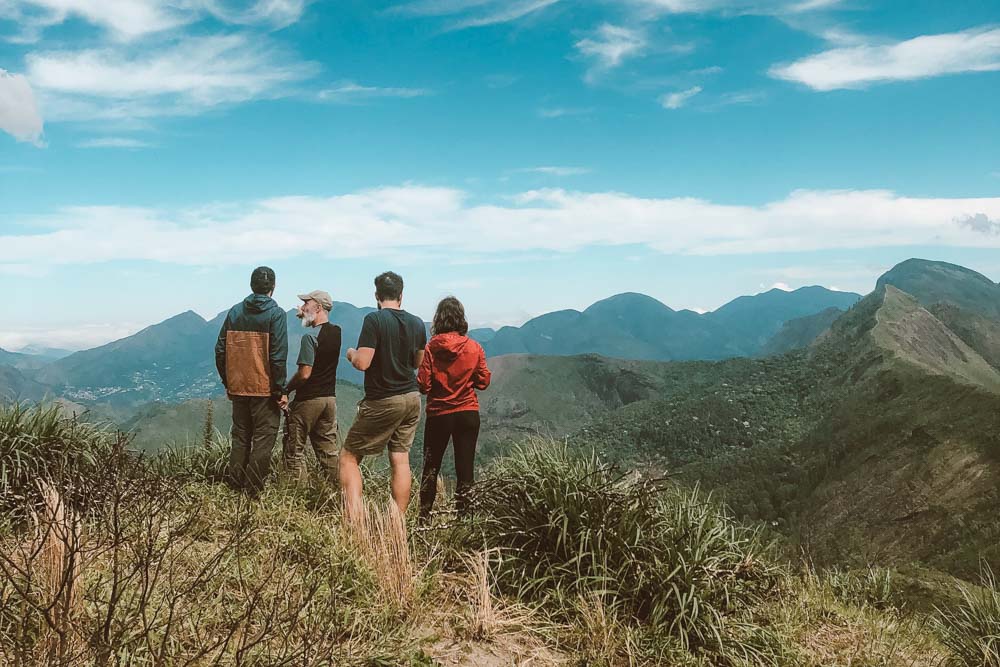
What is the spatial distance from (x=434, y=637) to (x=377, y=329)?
2425 millimetres

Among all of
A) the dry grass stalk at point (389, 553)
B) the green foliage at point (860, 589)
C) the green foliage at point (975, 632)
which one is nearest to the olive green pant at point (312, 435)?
the dry grass stalk at point (389, 553)

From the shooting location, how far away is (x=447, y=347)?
5.71m

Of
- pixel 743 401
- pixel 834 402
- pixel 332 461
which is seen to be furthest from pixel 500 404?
pixel 332 461

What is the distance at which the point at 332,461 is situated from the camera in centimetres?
684

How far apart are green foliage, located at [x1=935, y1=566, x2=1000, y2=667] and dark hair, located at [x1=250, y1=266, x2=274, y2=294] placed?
6338 mm

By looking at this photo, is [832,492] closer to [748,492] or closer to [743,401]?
[748,492]

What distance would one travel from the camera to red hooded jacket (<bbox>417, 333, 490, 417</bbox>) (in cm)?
571

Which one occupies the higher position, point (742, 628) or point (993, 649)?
point (742, 628)

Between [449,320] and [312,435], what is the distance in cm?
210

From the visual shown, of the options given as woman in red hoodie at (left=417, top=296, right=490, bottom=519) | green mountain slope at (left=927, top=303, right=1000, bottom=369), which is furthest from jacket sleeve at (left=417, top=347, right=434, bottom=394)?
green mountain slope at (left=927, top=303, right=1000, bottom=369)

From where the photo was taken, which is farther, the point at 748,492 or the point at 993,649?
the point at 748,492

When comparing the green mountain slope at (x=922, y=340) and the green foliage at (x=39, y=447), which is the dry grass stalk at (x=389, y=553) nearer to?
the green foliage at (x=39, y=447)

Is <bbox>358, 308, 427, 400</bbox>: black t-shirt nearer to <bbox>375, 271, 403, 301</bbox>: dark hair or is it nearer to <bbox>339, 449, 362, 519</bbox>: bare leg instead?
<bbox>375, 271, 403, 301</bbox>: dark hair

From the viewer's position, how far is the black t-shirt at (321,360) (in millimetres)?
6242
